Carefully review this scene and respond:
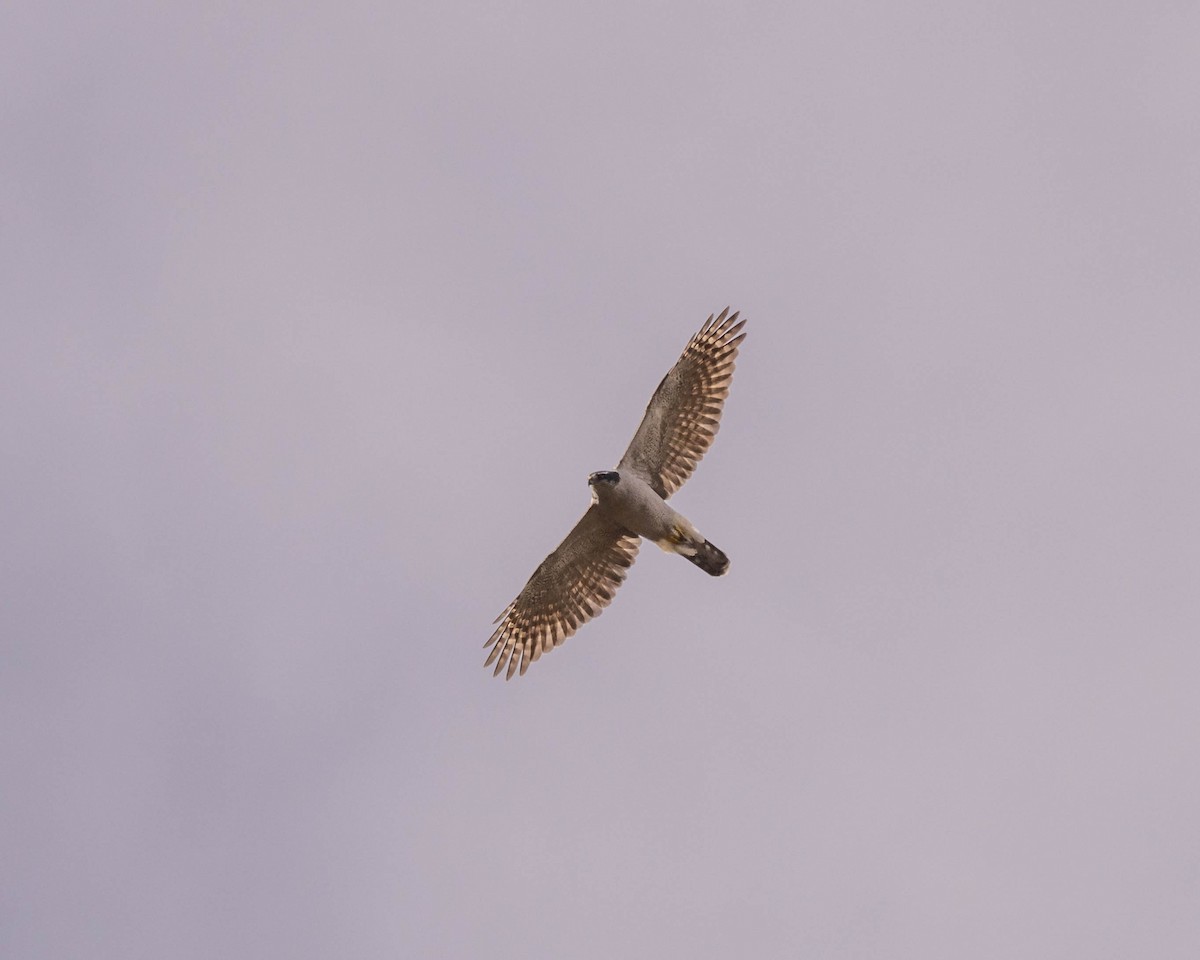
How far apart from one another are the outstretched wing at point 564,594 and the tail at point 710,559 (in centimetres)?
96

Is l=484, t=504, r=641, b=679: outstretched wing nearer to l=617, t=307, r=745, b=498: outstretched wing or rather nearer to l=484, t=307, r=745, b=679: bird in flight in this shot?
l=484, t=307, r=745, b=679: bird in flight

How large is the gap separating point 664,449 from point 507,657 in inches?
164

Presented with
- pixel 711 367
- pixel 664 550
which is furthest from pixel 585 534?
pixel 711 367

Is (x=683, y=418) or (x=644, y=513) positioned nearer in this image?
(x=644, y=513)

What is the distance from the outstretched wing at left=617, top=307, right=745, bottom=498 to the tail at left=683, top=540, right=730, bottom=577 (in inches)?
40.0

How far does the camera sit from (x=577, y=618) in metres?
33.3

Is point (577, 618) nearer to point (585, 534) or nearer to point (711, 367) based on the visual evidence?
point (585, 534)

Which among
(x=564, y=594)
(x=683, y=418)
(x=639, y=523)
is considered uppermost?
(x=683, y=418)

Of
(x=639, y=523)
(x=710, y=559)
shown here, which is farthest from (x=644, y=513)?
(x=710, y=559)

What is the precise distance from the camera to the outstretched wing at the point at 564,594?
33.0 meters

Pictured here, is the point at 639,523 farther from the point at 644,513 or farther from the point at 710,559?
the point at 710,559

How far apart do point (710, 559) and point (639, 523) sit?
4.82 ft

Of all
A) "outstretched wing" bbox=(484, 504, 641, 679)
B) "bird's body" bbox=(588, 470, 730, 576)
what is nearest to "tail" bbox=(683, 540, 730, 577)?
"bird's body" bbox=(588, 470, 730, 576)

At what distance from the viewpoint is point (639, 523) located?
106 ft
